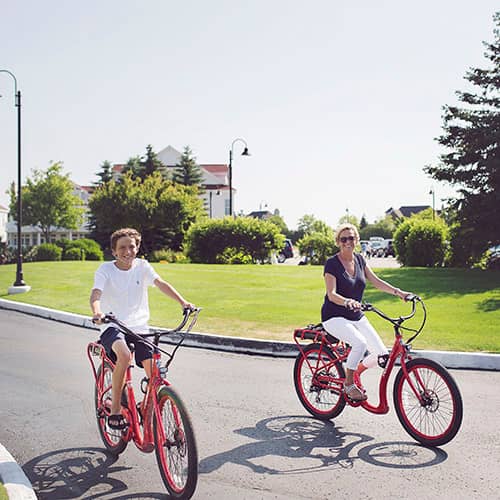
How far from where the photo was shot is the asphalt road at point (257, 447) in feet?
14.4

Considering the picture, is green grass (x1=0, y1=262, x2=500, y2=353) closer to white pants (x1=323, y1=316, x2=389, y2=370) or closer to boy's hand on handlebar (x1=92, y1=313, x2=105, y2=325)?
white pants (x1=323, y1=316, x2=389, y2=370)

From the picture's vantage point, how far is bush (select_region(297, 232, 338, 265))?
33.0 metres

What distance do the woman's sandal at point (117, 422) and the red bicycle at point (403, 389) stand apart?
2099 mm

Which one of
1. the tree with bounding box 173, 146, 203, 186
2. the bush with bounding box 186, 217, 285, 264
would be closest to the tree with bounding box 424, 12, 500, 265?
the bush with bounding box 186, 217, 285, 264

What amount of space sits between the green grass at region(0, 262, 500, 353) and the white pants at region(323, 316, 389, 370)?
3.99 m

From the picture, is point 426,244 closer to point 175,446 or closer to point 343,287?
point 343,287

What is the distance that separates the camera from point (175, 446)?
417 cm

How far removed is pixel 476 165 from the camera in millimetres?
25594

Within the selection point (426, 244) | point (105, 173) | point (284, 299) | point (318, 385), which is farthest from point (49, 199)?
point (318, 385)

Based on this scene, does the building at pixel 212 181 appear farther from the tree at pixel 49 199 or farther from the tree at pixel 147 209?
the tree at pixel 147 209

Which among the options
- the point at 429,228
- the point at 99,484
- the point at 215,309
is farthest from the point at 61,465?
the point at 429,228

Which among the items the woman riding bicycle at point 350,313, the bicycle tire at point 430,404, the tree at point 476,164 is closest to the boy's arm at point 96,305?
the woman riding bicycle at point 350,313

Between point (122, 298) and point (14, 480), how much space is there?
1443mm

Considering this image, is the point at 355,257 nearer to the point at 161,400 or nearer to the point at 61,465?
the point at 161,400
